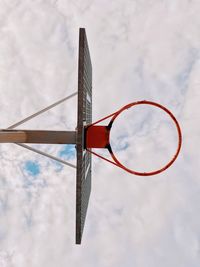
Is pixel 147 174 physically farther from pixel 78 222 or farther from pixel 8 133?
pixel 8 133

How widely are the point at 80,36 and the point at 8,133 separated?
8.76 meters

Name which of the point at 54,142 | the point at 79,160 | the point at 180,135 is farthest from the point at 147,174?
the point at 54,142

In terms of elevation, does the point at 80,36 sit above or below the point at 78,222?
above

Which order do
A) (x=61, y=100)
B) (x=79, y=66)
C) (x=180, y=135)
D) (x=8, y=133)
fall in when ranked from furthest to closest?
(x=61, y=100) → (x=8, y=133) → (x=79, y=66) → (x=180, y=135)

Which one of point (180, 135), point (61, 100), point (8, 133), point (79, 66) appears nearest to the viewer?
point (180, 135)

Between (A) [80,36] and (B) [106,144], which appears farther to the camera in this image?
(B) [106,144]

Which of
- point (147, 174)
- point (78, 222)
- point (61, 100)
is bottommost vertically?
point (78, 222)

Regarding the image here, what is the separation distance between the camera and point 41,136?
20.6 meters

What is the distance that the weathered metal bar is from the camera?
66.9 ft

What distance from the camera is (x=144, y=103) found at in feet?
59.8

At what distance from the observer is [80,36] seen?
1927cm

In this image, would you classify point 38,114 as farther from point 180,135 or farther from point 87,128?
point 180,135

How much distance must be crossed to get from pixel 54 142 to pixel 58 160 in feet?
5.09

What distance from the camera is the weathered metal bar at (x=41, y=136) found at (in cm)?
2039
